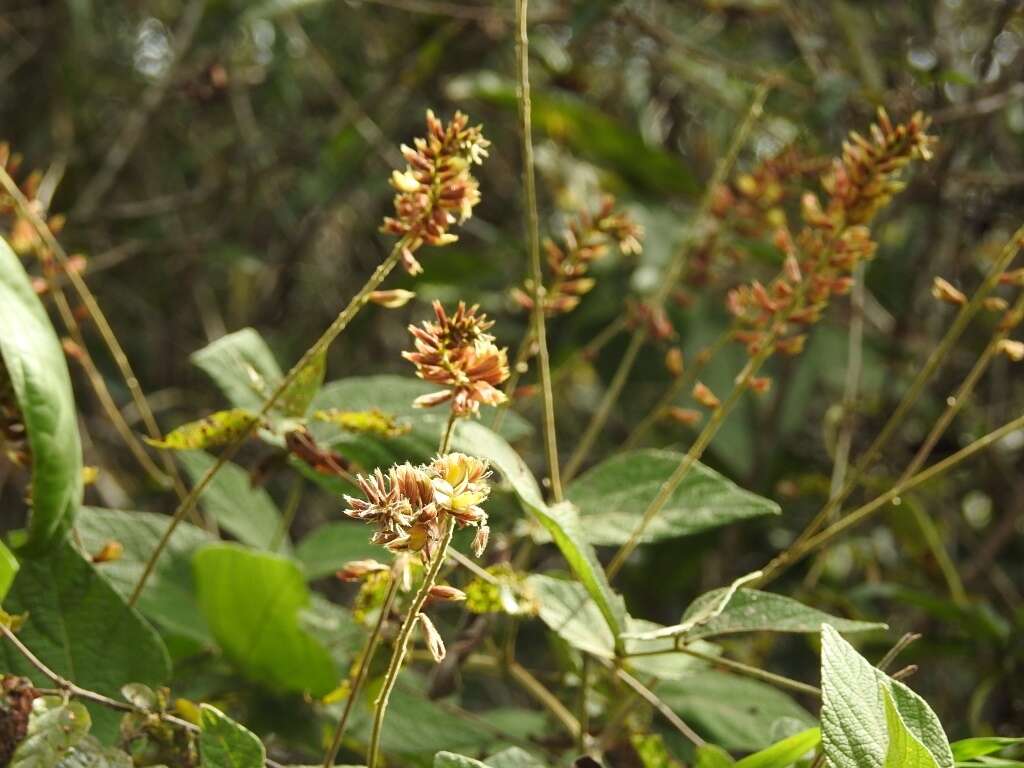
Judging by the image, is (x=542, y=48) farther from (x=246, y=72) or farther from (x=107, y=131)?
(x=107, y=131)

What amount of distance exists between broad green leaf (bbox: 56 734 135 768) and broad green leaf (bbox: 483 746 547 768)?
0.69 ft

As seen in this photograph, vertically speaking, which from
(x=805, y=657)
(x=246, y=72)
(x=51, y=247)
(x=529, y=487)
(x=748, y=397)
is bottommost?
(x=805, y=657)

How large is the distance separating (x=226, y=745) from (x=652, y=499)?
0.37m

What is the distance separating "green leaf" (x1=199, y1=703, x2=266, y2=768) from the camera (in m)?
0.60

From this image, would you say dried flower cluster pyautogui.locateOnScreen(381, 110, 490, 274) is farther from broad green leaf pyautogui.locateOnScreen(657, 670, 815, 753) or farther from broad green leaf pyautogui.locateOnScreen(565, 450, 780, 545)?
broad green leaf pyautogui.locateOnScreen(657, 670, 815, 753)

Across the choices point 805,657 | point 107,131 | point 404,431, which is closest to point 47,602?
point 404,431

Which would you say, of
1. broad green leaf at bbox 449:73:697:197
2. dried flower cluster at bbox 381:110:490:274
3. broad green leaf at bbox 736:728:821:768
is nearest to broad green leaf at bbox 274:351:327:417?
dried flower cluster at bbox 381:110:490:274

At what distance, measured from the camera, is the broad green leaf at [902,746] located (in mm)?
547

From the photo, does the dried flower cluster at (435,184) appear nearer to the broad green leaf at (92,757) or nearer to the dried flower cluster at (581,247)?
the dried flower cluster at (581,247)

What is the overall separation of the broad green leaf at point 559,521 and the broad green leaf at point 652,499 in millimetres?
105

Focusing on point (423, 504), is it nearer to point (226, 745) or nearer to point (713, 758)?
point (226, 745)

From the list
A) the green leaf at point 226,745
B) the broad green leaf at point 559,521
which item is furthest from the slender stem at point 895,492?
the green leaf at point 226,745

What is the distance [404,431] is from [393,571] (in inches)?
8.5

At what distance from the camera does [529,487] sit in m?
0.73
